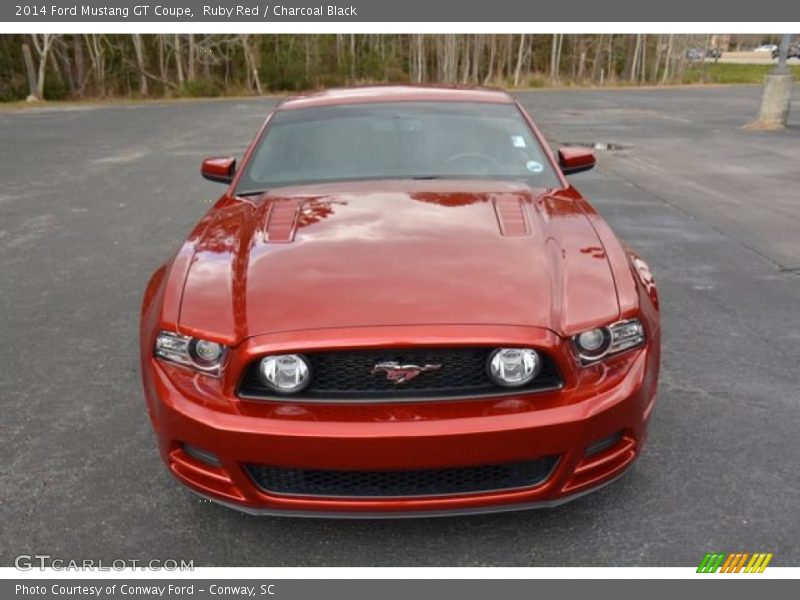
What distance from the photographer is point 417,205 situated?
322cm

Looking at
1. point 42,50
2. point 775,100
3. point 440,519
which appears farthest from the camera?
point 42,50

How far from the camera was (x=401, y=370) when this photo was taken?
2260 mm

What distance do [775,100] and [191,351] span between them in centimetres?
1553

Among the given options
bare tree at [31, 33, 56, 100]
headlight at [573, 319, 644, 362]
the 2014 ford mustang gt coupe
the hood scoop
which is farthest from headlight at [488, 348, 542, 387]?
bare tree at [31, 33, 56, 100]

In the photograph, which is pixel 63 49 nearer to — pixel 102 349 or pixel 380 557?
pixel 102 349

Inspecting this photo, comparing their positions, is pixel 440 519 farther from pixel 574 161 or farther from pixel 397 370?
pixel 574 161

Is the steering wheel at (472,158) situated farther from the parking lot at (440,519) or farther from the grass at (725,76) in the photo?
the grass at (725,76)

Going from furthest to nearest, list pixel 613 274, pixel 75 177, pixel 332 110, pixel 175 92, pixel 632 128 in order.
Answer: pixel 175 92 < pixel 632 128 < pixel 75 177 < pixel 332 110 < pixel 613 274

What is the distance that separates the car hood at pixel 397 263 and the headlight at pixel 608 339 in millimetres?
45

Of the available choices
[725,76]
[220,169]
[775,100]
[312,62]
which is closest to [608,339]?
[220,169]

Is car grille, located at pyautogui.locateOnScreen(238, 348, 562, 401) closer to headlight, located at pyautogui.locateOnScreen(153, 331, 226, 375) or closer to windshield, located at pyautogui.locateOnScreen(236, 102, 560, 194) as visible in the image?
headlight, located at pyautogui.locateOnScreen(153, 331, 226, 375)

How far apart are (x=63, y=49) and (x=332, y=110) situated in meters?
36.4

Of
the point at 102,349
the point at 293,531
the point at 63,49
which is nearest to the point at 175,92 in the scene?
the point at 63,49

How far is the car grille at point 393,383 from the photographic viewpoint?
2.27m
